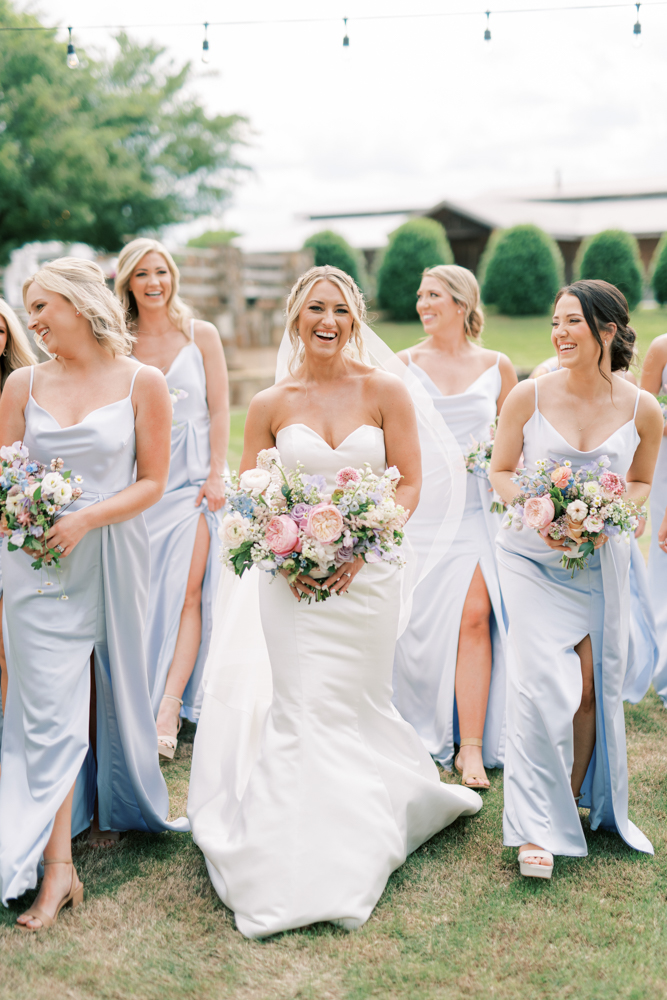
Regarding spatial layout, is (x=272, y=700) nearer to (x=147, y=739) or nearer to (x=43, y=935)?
(x=147, y=739)

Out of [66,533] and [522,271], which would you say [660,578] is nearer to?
[66,533]

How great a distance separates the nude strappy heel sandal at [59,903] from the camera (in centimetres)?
358

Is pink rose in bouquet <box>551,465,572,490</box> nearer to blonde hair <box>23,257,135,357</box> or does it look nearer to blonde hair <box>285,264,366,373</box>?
blonde hair <box>285,264,366,373</box>

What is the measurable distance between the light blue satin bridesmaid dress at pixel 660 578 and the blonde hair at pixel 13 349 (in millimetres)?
4000

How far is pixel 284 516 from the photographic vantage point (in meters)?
3.72

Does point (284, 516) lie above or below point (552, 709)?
above

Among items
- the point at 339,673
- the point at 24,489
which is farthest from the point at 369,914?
the point at 24,489

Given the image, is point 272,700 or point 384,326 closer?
point 272,700

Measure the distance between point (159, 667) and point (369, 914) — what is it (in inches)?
97.0

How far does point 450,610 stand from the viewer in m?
5.53

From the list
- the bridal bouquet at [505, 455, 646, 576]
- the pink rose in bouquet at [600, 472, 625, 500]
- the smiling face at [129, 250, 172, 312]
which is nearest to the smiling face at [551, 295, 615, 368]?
the bridal bouquet at [505, 455, 646, 576]

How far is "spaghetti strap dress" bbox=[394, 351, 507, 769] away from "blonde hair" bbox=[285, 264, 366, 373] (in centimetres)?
139

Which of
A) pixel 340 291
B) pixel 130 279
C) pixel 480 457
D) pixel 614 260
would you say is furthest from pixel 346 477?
pixel 614 260

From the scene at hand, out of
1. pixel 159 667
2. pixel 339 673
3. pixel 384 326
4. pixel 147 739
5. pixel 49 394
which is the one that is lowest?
pixel 384 326
